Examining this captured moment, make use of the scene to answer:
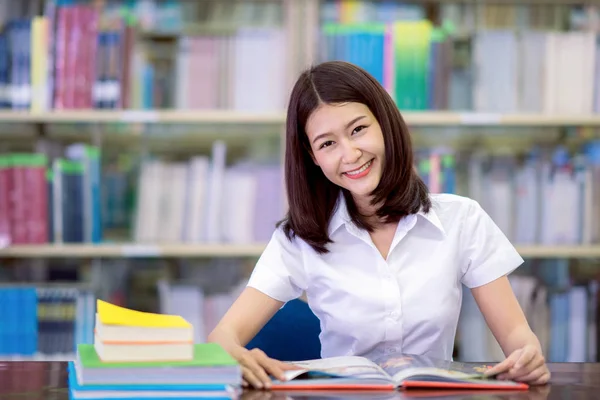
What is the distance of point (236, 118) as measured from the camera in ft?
9.34

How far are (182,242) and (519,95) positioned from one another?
1260mm

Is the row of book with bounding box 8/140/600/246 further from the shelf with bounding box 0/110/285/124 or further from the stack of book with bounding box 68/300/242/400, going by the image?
the stack of book with bounding box 68/300/242/400

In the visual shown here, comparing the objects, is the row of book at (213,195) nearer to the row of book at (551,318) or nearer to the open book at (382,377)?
the row of book at (551,318)

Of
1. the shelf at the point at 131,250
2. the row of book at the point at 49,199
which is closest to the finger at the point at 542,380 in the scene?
the shelf at the point at 131,250

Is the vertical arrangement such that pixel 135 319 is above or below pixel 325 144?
below

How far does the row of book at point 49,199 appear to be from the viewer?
284cm

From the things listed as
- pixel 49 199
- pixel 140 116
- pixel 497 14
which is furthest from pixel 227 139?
pixel 497 14

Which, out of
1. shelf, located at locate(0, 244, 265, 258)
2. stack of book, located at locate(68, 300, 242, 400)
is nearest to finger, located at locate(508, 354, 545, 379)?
stack of book, located at locate(68, 300, 242, 400)

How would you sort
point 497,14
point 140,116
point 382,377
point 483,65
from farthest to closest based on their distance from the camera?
point 497,14
point 483,65
point 140,116
point 382,377

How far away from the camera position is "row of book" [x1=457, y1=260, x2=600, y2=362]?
9.80 feet

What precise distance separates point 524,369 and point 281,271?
0.57 metres

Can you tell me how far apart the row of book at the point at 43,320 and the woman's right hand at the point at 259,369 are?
175cm

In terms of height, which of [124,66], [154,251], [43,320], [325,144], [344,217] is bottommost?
[43,320]

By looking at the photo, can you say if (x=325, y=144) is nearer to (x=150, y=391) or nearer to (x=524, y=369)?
(x=524, y=369)
